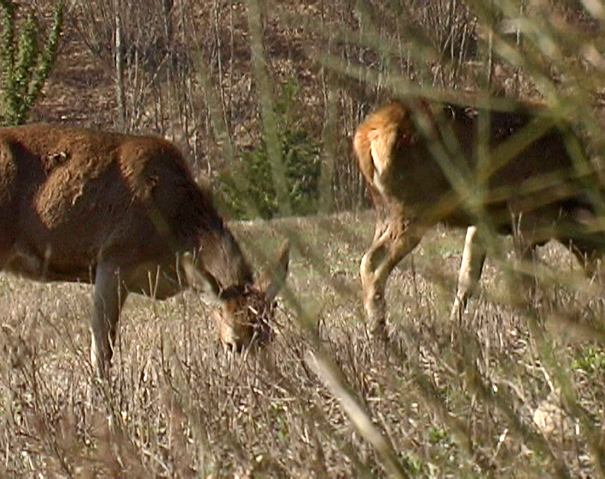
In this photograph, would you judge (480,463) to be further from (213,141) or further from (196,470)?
(196,470)

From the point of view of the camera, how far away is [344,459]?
3.97 m

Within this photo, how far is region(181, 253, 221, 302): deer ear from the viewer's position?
8.92 meters

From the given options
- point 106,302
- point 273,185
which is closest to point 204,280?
point 106,302

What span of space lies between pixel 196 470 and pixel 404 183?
6.41 m

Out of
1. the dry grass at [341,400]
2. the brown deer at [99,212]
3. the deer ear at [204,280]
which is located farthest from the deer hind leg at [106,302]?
the dry grass at [341,400]

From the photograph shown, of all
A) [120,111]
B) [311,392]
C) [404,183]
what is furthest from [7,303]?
[120,111]

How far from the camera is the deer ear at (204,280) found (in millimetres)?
8922

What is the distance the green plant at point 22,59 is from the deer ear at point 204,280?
25.1 metres

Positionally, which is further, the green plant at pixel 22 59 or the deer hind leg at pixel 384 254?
the green plant at pixel 22 59

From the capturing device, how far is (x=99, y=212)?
10.1 metres

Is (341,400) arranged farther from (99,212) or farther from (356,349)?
(99,212)

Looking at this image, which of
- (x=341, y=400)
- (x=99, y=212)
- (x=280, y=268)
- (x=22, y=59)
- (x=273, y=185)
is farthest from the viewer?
(x=22, y=59)

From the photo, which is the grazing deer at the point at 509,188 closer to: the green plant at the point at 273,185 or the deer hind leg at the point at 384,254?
the green plant at the point at 273,185

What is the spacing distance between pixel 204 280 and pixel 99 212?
1.40m
